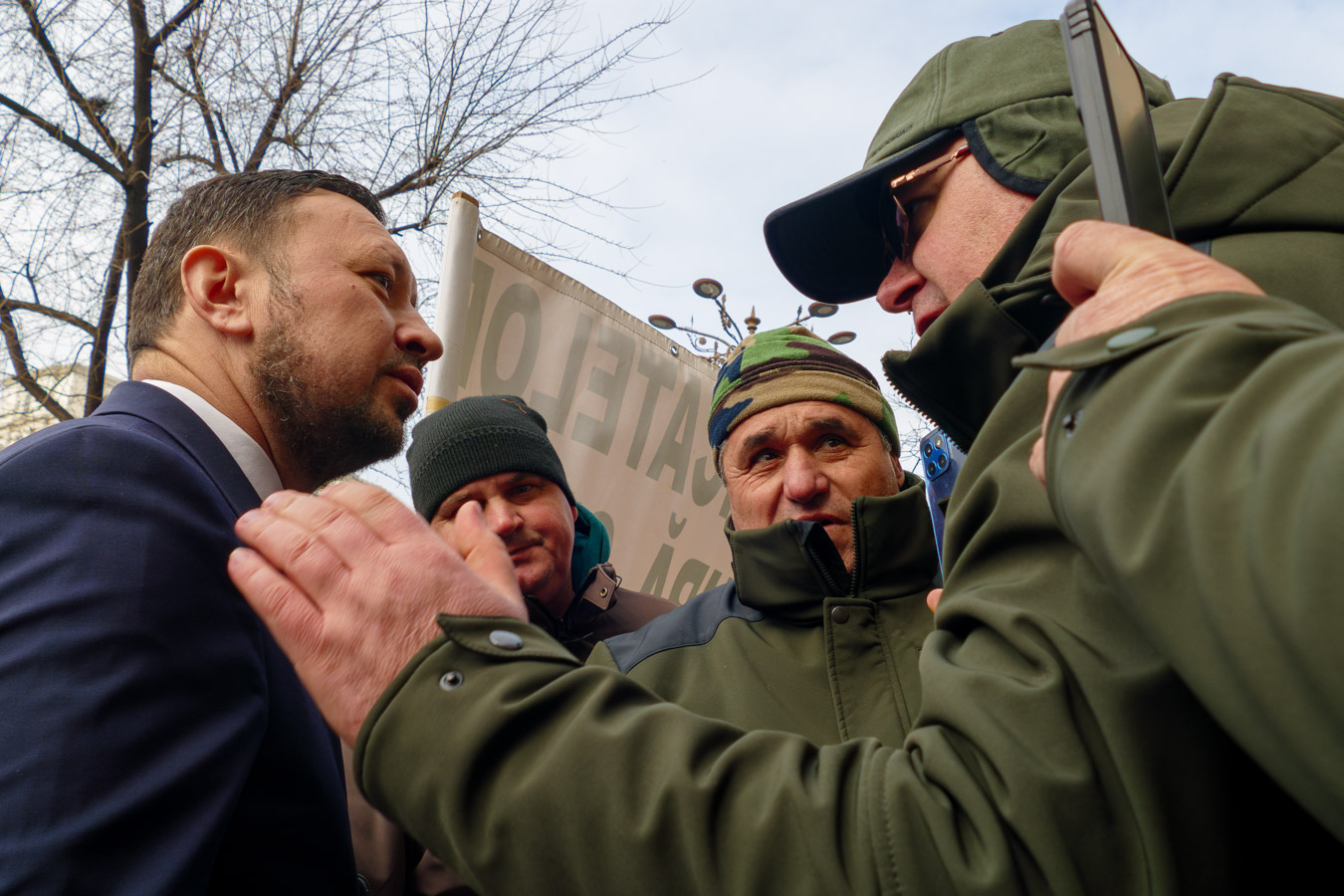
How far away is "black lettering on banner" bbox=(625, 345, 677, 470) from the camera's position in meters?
4.78

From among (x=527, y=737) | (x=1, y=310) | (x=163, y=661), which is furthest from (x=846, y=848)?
(x=1, y=310)

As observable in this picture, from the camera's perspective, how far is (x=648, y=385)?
4.93 metres

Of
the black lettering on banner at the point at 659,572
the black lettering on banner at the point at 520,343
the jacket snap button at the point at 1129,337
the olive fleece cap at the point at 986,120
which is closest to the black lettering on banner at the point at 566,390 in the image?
the black lettering on banner at the point at 520,343

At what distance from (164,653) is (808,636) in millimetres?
1520

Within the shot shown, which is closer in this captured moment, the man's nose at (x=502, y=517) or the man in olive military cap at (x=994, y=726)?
the man in olive military cap at (x=994, y=726)

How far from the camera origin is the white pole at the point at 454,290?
3.75 meters

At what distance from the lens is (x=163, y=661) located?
1.26m

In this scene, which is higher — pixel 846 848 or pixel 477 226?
pixel 477 226

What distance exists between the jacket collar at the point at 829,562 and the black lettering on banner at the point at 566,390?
208cm

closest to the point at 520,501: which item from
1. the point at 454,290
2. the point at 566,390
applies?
the point at 454,290

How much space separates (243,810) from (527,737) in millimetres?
721

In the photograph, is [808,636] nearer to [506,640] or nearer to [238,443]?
Answer: [238,443]

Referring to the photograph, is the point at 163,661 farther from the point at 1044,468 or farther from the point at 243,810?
the point at 1044,468

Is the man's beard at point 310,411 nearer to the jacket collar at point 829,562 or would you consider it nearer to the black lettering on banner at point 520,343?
the jacket collar at point 829,562
